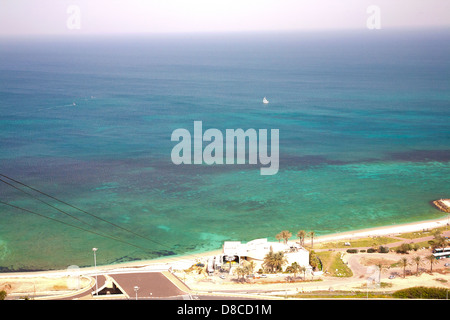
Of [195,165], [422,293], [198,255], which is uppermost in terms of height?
[195,165]

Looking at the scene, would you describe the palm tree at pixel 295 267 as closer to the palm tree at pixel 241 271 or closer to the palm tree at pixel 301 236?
the palm tree at pixel 241 271

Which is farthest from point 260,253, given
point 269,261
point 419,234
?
point 419,234

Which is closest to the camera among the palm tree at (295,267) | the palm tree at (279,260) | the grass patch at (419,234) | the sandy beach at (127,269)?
the sandy beach at (127,269)

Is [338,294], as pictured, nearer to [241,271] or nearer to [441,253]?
[241,271]

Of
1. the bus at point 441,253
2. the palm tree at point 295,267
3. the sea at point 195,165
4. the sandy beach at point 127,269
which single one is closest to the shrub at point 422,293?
the sandy beach at point 127,269

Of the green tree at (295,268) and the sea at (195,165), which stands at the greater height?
the sea at (195,165)

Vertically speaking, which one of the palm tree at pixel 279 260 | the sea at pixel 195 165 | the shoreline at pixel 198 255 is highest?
the sea at pixel 195 165
